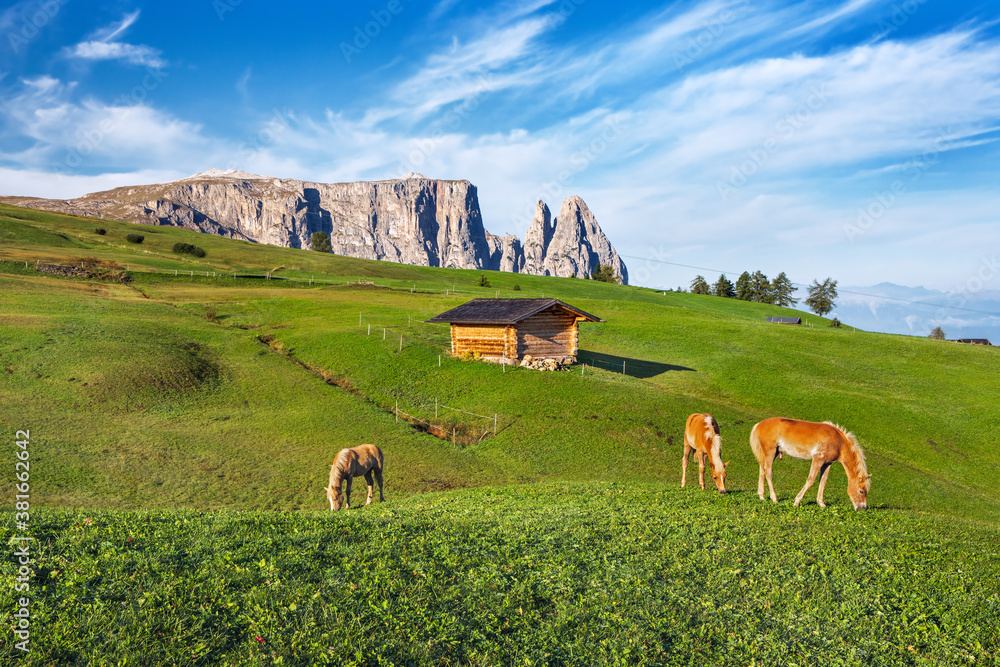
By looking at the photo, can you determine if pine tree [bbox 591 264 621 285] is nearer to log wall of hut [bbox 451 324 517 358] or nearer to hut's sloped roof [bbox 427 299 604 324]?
hut's sloped roof [bbox 427 299 604 324]

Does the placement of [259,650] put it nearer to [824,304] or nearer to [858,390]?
[858,390]

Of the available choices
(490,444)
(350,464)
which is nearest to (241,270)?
(490,444)

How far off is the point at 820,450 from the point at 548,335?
94.1 ft

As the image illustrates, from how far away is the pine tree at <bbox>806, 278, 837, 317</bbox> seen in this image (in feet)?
415

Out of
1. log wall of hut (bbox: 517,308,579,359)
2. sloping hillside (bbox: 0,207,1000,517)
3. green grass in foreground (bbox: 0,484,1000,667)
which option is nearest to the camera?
green grass in foreground (bbox: 0,484,1000,667)

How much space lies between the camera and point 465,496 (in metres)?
16.9

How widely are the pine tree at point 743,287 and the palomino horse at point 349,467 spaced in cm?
13289

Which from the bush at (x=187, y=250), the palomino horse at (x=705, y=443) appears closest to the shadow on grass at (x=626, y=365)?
the palomino horse at (x=705, y=443)

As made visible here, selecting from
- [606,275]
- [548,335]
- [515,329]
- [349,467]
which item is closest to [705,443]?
[349,467]

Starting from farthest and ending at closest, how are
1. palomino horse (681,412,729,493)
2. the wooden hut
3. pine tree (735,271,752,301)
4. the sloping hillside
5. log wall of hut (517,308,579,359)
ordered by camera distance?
pine tree (735,271,752,301)
log wall of hut (517,308,579,359)
the wooden hut
the sloping hillside
palomino horse (681,412,729,493)

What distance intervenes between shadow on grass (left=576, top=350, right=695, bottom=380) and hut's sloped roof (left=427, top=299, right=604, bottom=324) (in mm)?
4789

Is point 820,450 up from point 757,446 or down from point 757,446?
up

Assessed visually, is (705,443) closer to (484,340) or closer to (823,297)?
(484,340)

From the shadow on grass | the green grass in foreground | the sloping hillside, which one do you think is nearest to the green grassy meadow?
the green grass in foreground
